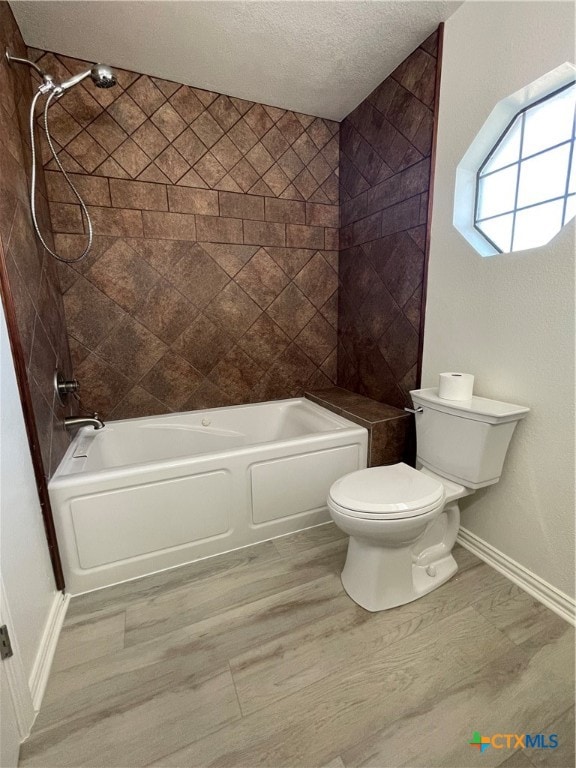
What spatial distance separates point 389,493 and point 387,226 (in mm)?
1605

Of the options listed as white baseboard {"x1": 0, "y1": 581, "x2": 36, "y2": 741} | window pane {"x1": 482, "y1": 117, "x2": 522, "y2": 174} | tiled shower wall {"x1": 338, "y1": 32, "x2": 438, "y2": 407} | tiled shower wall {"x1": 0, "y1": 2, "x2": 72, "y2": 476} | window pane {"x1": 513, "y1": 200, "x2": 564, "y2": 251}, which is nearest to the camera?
white baseboard {"x1": 0, "y1": 581, "x2": 36, "y2": 741}

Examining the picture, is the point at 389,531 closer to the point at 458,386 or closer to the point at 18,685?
the point at 458,386

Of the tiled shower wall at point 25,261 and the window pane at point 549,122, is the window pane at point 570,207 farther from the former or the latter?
the tiled shower wall at point 25,261

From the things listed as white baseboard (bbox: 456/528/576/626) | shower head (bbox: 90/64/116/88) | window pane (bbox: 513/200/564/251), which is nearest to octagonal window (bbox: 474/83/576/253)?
window pane (bbox: 513/200/564/251)

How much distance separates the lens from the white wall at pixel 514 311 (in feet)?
4.12

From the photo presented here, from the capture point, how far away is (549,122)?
1.36m

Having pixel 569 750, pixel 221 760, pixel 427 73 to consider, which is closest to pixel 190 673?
pixel 221 760

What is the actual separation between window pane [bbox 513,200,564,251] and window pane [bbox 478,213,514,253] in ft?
0.12

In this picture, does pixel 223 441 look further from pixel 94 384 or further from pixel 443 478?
pixel 443 478

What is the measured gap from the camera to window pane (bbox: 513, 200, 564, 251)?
53.6 inches

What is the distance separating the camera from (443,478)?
5.12ft

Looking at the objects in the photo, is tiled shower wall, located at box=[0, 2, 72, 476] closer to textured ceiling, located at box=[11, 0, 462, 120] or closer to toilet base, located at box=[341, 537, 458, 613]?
textured ceiling, located at box=[11, 0, 462, 120]

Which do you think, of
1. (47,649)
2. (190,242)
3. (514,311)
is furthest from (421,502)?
(190,242)

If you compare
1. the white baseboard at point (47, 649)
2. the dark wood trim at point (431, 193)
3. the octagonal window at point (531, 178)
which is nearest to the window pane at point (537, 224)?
the octagonal window at point (531, 178)
